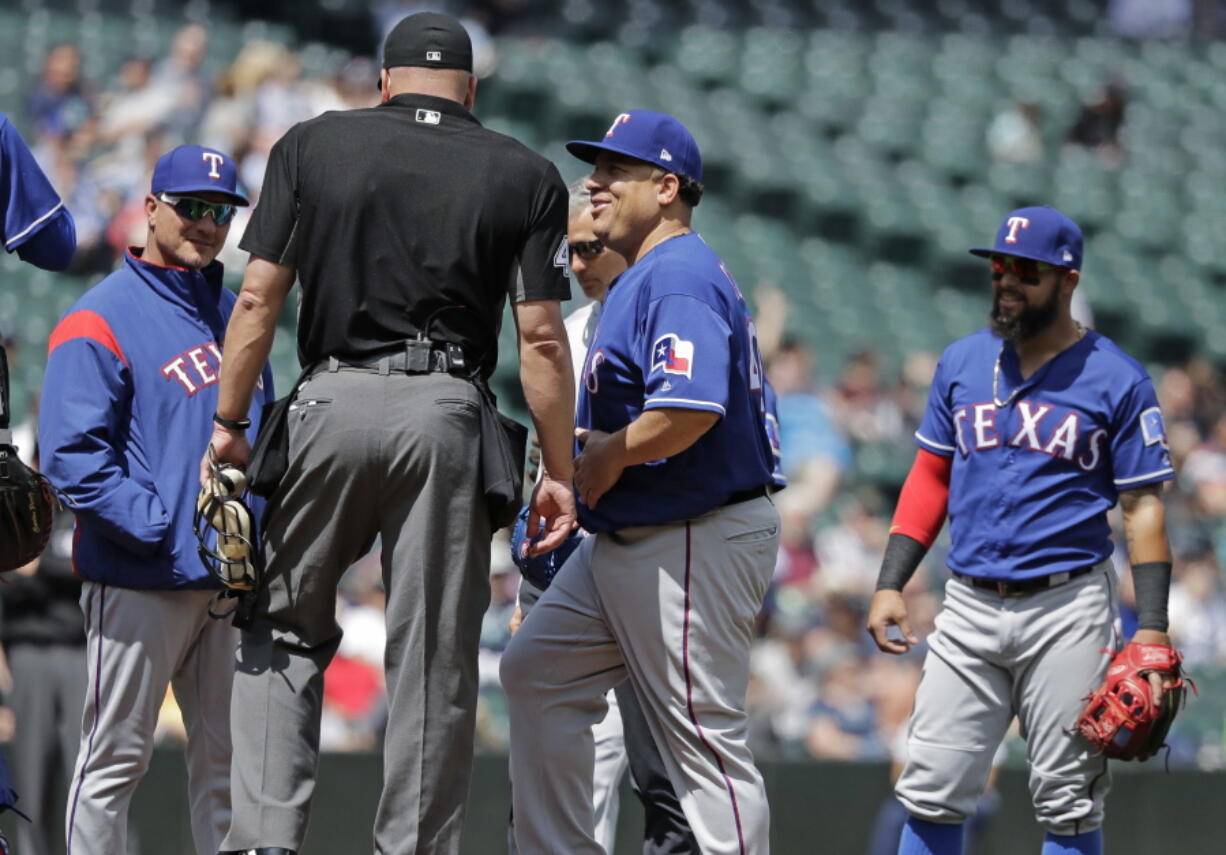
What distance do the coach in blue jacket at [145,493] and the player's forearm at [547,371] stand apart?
3.65 feet

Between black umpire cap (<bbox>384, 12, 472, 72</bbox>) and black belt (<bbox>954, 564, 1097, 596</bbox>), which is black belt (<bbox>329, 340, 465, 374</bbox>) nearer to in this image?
black umpire cap (<bbox>384, 12, 472, 72</bbox>)

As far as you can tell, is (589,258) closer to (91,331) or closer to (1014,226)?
(1014,226)

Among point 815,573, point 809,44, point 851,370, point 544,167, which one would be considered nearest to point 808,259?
point 851,370

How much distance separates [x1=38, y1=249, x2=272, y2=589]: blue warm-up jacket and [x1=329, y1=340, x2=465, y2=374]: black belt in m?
0.87

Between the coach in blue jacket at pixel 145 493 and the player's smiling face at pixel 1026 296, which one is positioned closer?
the coach in blue jacket at pixel 145 493

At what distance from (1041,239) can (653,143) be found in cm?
137

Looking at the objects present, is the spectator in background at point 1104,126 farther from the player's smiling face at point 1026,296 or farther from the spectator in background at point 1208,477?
the player's smiling face at point 1026,296

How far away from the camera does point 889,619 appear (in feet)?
16.4

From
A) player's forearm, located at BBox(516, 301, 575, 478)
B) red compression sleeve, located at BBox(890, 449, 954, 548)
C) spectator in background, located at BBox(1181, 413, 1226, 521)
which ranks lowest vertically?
spectator in background, located at BBox(1181, 413, 1226, 521)

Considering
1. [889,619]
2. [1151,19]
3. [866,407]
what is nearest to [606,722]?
[889,619]

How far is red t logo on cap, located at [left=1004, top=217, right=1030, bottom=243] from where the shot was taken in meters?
4.95

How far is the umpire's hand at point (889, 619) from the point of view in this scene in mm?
4996

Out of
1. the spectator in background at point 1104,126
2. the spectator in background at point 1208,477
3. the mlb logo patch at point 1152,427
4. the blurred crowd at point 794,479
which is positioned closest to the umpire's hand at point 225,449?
the mlb logo patch at point 1152,427

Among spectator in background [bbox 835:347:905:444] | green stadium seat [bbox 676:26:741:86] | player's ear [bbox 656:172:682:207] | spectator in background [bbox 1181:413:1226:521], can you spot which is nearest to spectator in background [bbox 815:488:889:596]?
spectator in background [bbox 835:347:905:444]
